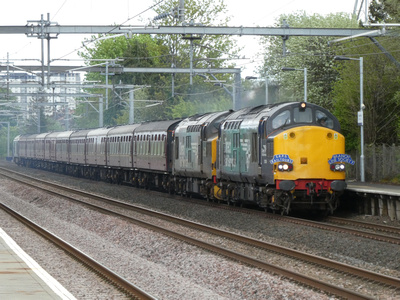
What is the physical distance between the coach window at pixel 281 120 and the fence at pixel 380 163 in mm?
13452

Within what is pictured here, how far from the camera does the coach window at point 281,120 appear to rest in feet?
70.5

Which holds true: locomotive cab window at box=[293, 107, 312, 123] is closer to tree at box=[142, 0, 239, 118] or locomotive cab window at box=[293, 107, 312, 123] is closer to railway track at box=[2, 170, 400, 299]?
railway track at box=[2, 170, 400, 299]

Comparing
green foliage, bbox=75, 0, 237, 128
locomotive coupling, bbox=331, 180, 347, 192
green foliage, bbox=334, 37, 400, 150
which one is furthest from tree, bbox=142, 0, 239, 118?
locomotive coupling, bbox=331, 180, 347, 192

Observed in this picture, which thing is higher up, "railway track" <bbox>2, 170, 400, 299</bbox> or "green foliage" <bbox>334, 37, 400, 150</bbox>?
"green foliage" <bbox>334, 37, 400, 150</bbox>

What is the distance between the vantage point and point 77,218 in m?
25.6

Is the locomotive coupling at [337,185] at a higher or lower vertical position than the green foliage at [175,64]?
lower

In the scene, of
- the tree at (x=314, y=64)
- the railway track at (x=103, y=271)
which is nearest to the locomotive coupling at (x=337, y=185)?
the railway track at (x=103, y=271)

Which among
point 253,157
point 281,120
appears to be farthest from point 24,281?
point 253,157

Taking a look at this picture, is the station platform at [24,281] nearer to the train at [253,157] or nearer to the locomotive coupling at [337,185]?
the train at [253,157]

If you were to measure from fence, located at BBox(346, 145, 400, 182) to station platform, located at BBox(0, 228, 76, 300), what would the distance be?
23.4 m

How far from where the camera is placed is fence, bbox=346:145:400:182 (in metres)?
34.6

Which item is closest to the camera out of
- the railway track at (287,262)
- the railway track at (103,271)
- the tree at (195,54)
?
the railway track at (103,271)

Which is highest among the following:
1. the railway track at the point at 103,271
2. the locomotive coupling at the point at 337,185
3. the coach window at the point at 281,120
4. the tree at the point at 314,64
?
the tree at the point at 314,64

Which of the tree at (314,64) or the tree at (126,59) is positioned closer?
the tree at (314,64)
